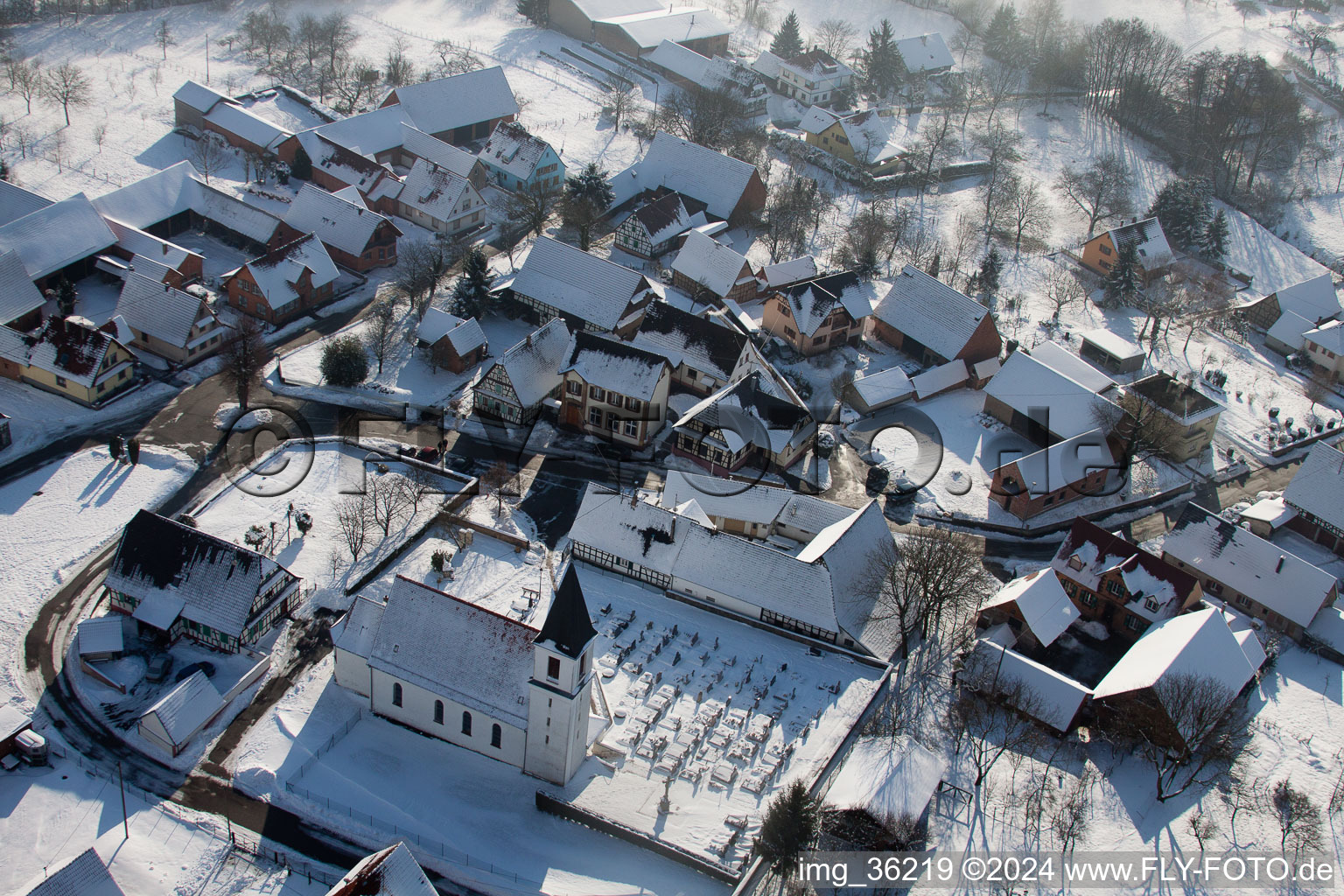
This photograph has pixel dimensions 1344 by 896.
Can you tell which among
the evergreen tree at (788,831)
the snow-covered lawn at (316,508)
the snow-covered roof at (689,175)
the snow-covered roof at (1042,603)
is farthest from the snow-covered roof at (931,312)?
the evergreen tree at (788,831)

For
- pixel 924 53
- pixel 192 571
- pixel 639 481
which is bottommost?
pixel 639 481

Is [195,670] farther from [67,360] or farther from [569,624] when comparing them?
[67,360]

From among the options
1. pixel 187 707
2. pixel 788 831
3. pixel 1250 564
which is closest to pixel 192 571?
pixel 187 707

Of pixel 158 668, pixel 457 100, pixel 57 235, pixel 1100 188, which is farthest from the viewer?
pixel 457 100

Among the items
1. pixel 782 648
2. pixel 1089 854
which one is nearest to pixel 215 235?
pixel 782 648

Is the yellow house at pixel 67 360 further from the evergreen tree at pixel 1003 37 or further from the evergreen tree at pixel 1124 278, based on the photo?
the evergreen tree at pixel 1003 37
